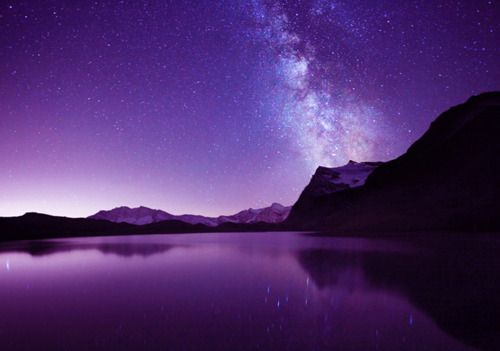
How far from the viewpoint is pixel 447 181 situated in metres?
117

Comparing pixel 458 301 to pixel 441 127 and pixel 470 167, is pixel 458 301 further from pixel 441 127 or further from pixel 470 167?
pixel 441 127

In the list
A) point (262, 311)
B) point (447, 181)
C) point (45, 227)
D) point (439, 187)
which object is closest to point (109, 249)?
point (262, 311)

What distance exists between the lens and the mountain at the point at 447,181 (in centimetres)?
9331

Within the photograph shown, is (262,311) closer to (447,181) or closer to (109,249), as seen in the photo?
(109,249)

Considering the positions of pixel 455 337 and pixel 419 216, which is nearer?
pixel 455 337

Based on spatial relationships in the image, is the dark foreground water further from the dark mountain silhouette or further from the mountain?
the dark mountain silhouette

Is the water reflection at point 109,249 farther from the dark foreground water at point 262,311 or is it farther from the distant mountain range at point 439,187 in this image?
the distant mountain range at point 439,187

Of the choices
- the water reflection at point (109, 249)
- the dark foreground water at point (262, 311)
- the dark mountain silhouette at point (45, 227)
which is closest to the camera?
the dark foreground water at point (262, 311)

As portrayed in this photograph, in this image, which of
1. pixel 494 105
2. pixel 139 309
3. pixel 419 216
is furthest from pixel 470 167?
pixel 139 309

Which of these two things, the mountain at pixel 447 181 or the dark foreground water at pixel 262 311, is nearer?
the dark foreground water at pixel 262 311

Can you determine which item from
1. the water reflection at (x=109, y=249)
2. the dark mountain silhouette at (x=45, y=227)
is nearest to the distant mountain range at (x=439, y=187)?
the dark mountain silhouette at (x=45, y=227)

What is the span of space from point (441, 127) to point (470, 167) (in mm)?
39912

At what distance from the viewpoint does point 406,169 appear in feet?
489

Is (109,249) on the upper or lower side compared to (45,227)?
lower
